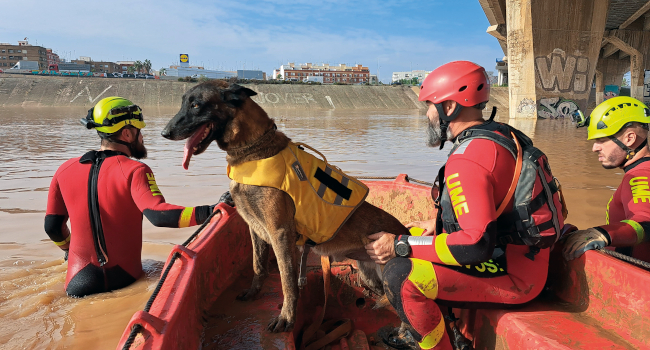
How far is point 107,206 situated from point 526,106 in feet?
98.8

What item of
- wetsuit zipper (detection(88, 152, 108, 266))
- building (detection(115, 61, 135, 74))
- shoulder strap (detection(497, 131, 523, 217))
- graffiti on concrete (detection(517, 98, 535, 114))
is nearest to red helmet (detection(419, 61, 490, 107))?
shoulder strap (detection(497, 131, 523, 217))

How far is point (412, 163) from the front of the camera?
13.2 metres

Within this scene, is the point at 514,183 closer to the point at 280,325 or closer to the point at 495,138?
the point at 495,138

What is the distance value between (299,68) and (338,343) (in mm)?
179246

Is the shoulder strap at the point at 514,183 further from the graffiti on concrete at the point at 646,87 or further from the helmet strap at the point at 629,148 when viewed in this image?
the graffiti on concrete at the point at 646,87

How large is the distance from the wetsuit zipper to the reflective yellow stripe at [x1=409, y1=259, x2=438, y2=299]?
9.15 feet

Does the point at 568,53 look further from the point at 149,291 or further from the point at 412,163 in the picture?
the point at 149,291

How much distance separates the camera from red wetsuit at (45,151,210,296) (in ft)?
11.9

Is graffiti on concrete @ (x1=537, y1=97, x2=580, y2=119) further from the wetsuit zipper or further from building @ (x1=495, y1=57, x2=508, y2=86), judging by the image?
building @ (x1=495, y1=57, x2=508, y2=86)

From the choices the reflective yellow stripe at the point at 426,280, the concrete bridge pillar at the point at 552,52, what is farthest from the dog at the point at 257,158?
the concrete bridge pillar at the point at 552,52

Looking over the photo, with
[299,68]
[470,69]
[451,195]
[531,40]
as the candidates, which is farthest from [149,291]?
[299,68]

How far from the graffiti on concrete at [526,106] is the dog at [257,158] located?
95.8ft

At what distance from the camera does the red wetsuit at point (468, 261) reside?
225 centimetres

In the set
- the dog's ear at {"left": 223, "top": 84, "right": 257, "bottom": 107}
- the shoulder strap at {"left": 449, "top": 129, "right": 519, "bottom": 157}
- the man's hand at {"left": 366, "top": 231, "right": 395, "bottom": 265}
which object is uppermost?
the dog's ear at {"left": 223, "top": 84, "right": 257, "bottom": 107}
